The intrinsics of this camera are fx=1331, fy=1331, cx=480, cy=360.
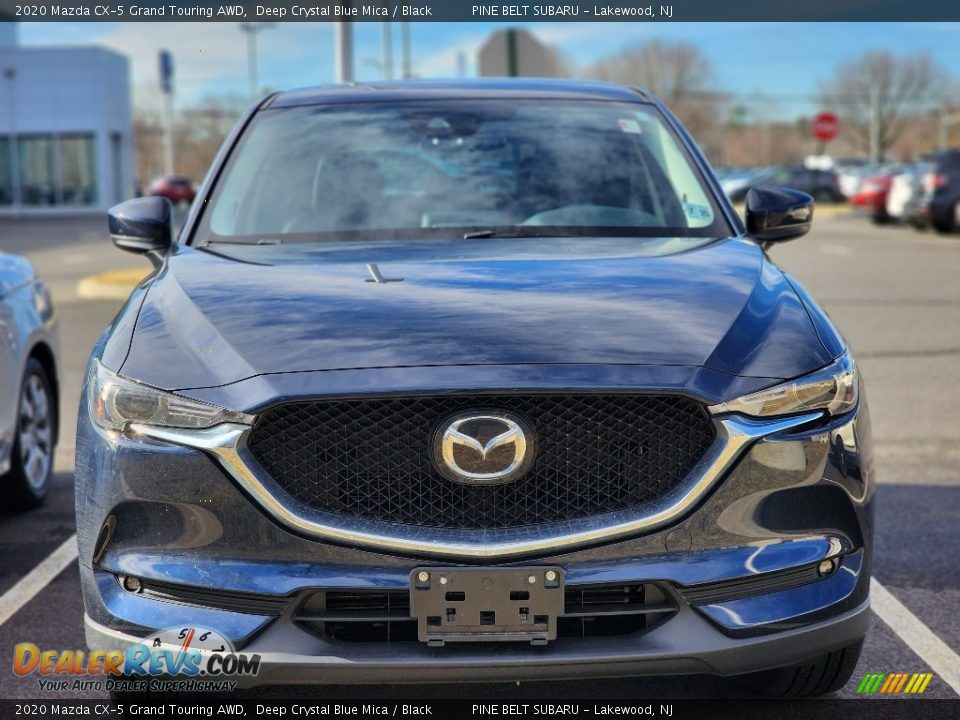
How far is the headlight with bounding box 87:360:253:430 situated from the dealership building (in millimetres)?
52163

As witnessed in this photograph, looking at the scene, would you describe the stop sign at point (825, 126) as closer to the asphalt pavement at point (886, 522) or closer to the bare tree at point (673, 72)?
the asphalt pavement at point (886, 522)

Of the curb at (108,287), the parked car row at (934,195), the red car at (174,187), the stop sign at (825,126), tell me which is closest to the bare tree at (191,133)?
the red car at (174,187)

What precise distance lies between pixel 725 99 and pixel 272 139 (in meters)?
117

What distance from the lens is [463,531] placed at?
9.00 ft

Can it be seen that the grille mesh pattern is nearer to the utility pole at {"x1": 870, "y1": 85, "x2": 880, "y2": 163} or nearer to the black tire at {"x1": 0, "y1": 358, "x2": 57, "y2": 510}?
the black tire at {"x1": 0, "y1": 358, "x2": 57, "y2": 510}

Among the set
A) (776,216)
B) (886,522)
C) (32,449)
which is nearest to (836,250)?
(886,522)

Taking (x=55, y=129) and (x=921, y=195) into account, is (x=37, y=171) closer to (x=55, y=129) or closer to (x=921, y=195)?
(x=55, y=129)

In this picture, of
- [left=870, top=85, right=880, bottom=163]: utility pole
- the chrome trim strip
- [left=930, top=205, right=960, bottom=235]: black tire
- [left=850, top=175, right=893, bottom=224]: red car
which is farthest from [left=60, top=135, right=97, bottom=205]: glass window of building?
[left=870, top=85, right=880, bottom=163]: utility pole

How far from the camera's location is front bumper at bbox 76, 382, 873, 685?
8.89 ft

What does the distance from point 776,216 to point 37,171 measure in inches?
2060

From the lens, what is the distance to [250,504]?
2.73 m

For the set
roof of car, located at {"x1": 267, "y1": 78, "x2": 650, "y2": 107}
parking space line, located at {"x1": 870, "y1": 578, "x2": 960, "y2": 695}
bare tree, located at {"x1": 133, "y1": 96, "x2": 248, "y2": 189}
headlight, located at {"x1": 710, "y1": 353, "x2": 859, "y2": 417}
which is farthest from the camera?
bare tree, located at {"x1": 133, "y1": 96, "x2": 248, "y2": 189}

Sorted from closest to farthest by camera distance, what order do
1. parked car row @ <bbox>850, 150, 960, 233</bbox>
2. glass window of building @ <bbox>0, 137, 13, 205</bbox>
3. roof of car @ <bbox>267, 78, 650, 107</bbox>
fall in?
1. roof of car @ <bbox>267, 78, 650, 107</bbox>
2. parked car row @ <bbox>850, 150, 960, 233</bbox>
3. glass window of building @ <bbox>0, 137, 13, 205</bbox>

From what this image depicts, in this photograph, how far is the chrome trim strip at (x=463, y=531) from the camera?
8.90 ft
